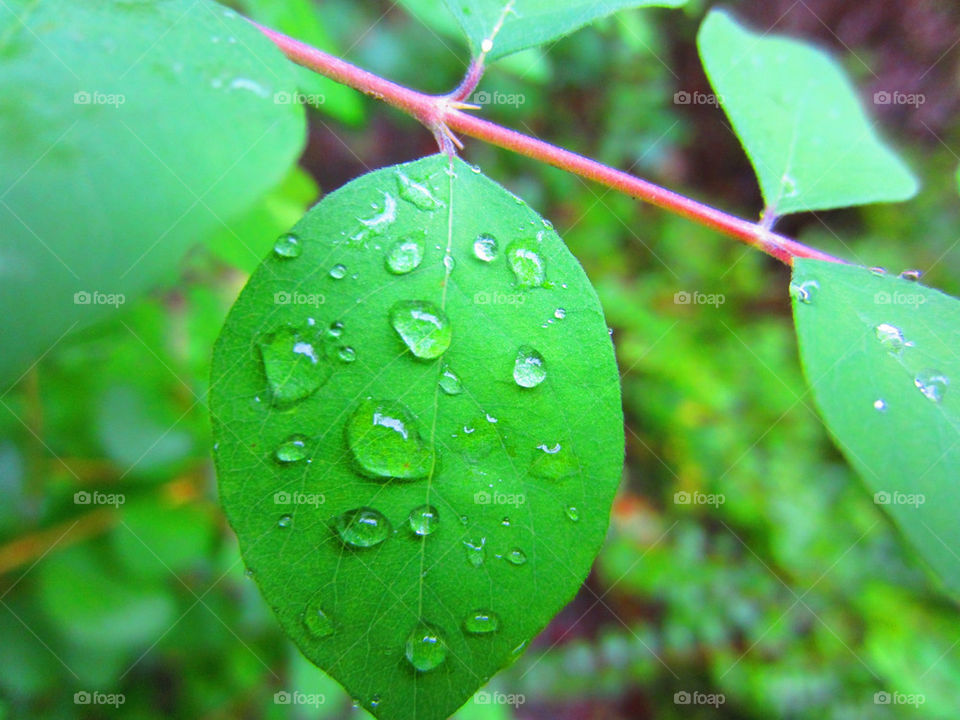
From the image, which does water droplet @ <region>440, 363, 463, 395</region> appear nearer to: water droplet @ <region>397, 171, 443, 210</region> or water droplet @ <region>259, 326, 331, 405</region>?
water droplet @ <region>259, 326, 331, 405</region>

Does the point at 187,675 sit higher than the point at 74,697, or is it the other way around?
the point at 74,697

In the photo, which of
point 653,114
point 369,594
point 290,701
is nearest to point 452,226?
point 369,594

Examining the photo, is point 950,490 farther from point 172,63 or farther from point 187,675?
point 187,675

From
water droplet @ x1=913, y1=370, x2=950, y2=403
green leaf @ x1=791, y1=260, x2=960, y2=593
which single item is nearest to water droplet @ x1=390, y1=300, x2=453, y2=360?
green leaf @ x1=791, y1=260, x2=960, y2=593

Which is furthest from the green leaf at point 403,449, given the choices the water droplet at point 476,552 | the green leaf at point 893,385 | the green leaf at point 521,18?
the green leaf at point 521,18

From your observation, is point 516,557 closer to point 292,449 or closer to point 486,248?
point 292,449

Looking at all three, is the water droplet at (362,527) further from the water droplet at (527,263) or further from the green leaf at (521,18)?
the green leaf at (521,18)
